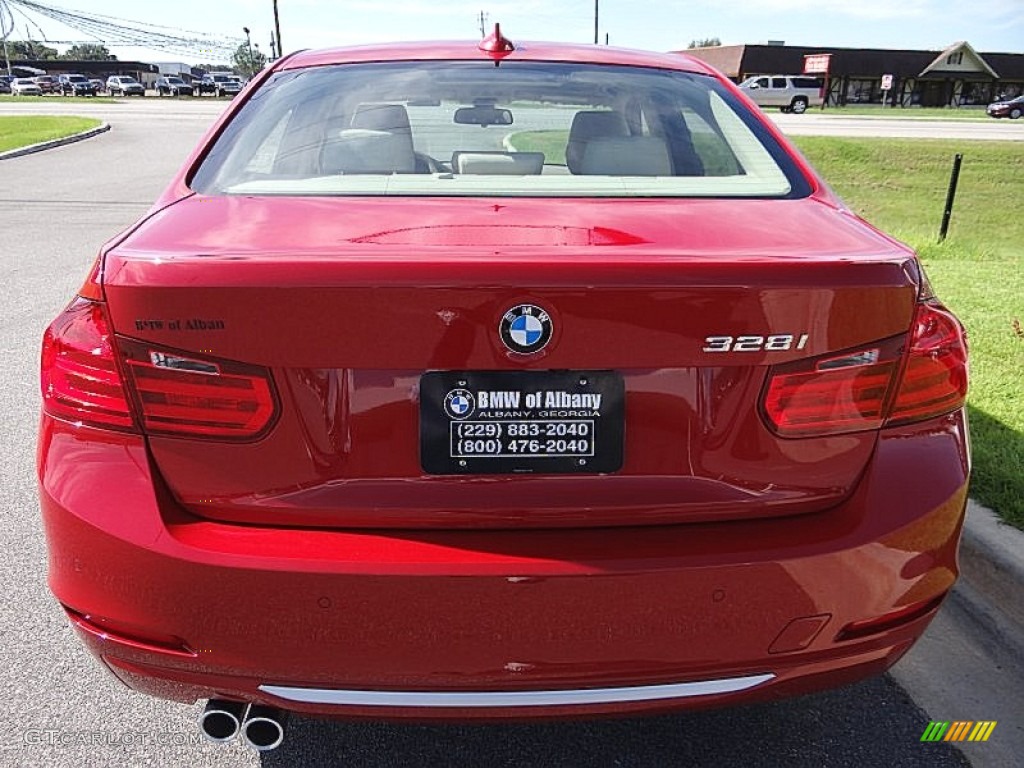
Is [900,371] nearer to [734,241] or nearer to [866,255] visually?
[866,255]

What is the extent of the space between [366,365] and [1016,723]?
2096mm

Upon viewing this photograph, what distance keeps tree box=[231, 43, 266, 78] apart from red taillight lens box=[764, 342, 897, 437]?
359ft

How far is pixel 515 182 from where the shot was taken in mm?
2291

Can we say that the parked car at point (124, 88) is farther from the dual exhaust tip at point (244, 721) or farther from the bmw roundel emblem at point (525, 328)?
the bmw roundel emblem at point (525, 328)

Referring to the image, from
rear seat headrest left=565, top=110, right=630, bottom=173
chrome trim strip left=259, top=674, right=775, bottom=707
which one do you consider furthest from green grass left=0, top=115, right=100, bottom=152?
chrome trim strip left=259, top=674, right=775, bottom=707

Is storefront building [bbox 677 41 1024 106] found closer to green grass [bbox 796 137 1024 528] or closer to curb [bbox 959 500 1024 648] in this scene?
green grass [bbox 796 137 1024 528]

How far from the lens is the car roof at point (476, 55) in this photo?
9.97ft

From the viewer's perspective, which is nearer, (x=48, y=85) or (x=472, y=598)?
(x=472, y=598)

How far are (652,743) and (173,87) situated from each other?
70.0 m

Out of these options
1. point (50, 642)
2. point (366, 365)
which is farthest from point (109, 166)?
point (366, 365)

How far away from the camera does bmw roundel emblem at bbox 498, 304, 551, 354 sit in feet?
5.24

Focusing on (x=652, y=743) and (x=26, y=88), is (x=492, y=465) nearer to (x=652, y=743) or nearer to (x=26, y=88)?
(x=652, y=743)

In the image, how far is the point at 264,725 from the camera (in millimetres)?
1854

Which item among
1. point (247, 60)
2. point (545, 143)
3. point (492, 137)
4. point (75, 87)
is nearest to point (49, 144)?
point (545, 143)
